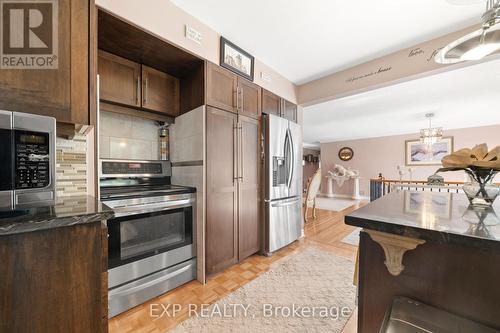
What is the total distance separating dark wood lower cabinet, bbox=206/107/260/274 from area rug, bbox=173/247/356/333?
1.22 feet

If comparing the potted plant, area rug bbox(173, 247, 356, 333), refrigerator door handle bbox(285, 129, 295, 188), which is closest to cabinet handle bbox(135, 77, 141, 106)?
refrigerator door handle bbox(285, 129, 295, 188)

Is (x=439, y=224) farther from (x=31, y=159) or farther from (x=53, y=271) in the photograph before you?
(x=31, y=159)

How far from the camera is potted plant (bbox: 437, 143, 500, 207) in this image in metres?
0.87

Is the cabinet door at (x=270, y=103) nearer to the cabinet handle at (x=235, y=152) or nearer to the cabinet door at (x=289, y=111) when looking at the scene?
the cabinet door at (x=289, y=111)

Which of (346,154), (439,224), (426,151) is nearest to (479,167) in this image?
(439,224)

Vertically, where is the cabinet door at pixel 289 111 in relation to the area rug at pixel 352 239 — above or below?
above

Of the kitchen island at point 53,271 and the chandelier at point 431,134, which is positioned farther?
the chandelier at point 431,134

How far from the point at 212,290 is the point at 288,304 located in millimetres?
671

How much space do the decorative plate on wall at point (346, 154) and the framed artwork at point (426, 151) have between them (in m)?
1.70

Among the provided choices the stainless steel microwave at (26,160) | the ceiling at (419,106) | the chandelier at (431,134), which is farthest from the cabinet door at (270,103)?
the chandelier at (431,134)

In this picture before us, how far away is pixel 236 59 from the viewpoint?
2.12m

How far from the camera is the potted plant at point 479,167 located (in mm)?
869

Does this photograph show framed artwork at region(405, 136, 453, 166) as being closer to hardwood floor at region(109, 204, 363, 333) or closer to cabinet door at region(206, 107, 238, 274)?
hardwood floor at region(109, 204, 363, 333)

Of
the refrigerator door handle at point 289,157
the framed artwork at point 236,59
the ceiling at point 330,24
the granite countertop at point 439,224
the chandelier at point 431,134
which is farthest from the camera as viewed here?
the chandelier at point 431,134
